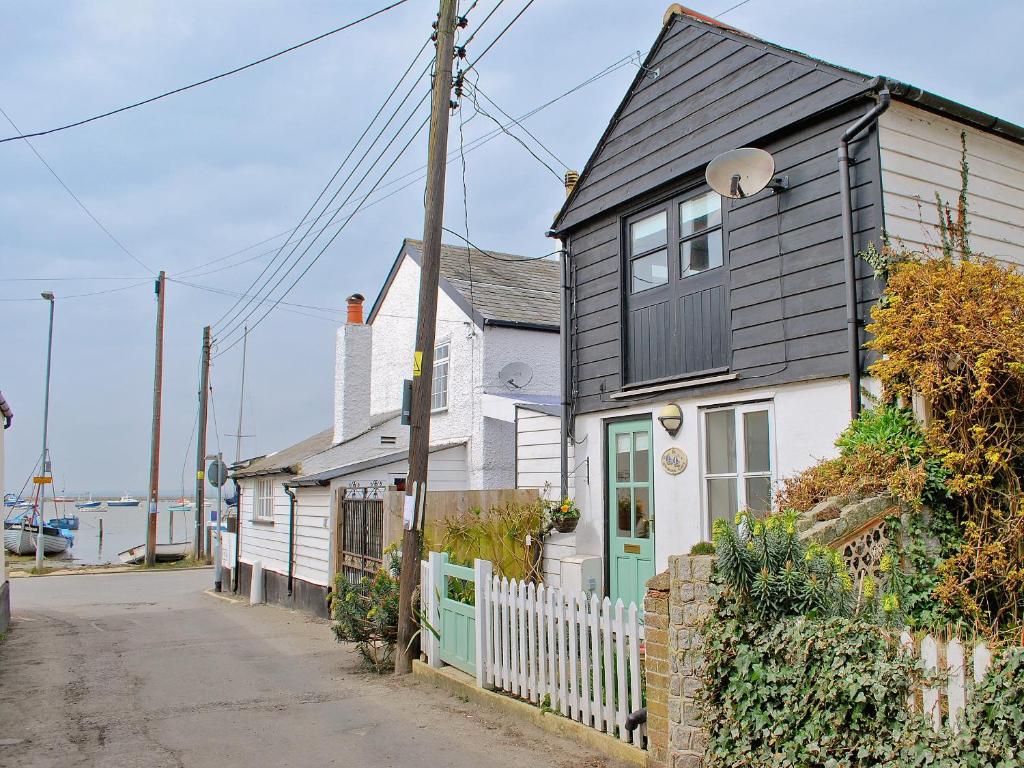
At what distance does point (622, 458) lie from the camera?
9930 mm

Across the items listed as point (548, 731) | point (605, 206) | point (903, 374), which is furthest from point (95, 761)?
point (605, 206)

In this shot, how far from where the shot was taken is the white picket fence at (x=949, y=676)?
3.95m

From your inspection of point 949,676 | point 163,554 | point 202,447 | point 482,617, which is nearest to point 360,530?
point 482,617

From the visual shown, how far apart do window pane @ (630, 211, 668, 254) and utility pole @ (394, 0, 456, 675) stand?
237cm

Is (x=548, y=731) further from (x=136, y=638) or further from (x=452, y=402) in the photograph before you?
(x=452, y=402)

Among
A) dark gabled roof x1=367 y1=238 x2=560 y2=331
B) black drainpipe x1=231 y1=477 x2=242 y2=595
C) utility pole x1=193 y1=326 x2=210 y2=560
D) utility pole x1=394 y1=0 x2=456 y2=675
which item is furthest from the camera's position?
utility pole x1=193 y1=326 x2=210 y2=560

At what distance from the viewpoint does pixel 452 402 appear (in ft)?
53.7

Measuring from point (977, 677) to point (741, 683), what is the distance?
1274 mm

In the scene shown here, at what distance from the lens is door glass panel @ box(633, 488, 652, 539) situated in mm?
9383

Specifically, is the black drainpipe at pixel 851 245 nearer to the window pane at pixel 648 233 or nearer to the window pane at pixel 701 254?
the window pane at pixel 701 254

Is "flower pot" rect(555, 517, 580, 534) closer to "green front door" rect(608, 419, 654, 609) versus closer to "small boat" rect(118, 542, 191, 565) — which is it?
"green front door" rect(608, 419, 654, 609)

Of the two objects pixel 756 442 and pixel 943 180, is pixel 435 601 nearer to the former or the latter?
pixel 756 442

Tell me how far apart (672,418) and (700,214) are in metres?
2.24

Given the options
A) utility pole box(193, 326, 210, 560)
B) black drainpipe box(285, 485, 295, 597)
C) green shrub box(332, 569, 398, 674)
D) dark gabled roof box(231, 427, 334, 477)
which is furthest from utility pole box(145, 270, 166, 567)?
green shrub box(332, 569, 398, 674)
